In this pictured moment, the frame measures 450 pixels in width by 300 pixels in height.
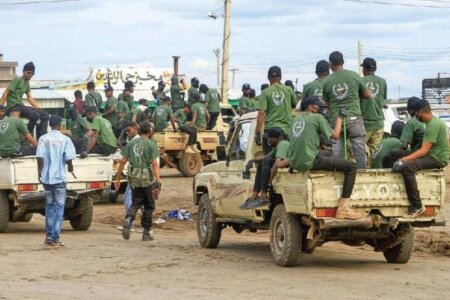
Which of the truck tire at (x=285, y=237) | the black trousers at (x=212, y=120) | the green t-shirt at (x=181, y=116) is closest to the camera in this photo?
the truck tire at (x=285, y=237)

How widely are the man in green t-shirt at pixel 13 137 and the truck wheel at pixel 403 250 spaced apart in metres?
6.96

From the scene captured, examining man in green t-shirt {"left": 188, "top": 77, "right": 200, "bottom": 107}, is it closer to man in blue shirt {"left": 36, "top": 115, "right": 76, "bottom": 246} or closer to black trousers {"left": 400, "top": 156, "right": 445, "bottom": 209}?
man in blue shirt {"left": 36, "top": 115, "right": 76, "bottom": 246}

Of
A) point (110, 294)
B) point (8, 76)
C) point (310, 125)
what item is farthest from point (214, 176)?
point (8, 76)

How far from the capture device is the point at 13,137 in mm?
17547

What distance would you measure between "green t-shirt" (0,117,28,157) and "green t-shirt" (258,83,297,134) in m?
4.89

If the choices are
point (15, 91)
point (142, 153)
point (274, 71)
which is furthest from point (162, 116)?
point (274, 71)

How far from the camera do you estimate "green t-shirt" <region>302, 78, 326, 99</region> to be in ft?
48.8

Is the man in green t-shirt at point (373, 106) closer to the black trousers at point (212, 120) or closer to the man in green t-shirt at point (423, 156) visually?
the man in green t-shirt at point (423, 156)

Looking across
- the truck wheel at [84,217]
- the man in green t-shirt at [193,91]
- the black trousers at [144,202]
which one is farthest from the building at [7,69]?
the black trousers at [144,202]

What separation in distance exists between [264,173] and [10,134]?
19.5 feet

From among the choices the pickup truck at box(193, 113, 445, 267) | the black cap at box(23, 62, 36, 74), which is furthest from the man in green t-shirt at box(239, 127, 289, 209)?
the black cap at box(23, 62, 36, 74)

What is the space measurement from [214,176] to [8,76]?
171 feet

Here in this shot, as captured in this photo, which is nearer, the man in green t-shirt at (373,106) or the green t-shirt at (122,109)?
the man in green t-shirt at (373,106)

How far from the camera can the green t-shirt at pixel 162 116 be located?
28.4m
